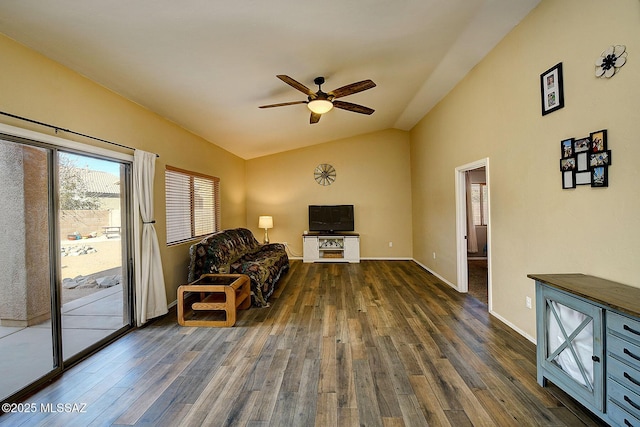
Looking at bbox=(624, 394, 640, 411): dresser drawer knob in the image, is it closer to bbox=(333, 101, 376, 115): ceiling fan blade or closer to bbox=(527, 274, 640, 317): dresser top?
bbox=(527, 274, 640, 317): dresser top

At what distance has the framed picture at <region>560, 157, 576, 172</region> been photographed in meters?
2.16

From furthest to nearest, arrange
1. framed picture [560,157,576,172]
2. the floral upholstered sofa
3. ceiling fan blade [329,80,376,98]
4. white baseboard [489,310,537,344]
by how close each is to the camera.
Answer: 1. the floral upholstered sofa
2. ceiling fan blade [329,80,376,98]
3. white baseboard [489,310,537,344]
4. framed picture [560,157,576,172]

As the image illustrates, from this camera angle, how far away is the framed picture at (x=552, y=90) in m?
2.27

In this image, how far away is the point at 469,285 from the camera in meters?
4.53

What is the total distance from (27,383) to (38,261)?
901mm

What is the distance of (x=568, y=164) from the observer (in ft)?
7.23

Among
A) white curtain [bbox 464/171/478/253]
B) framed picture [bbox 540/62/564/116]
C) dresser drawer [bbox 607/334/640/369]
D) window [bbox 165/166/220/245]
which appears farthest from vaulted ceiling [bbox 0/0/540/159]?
white curtain [bbox 464/171/478/253]

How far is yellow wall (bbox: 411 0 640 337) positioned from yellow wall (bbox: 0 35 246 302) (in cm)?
417

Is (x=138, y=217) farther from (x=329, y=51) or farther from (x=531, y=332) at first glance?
(x=531, y=332)

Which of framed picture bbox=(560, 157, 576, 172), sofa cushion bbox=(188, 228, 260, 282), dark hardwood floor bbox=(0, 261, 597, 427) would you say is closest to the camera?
dark hardwood floor bbox=(0, 261, 597, 427)

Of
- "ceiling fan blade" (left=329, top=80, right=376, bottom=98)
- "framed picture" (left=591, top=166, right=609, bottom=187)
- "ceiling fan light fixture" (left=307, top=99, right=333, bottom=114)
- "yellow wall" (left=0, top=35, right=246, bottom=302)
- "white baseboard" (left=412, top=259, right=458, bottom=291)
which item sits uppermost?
"ceiling fan blade" (left=329, top=80, right=376, bottom=98)

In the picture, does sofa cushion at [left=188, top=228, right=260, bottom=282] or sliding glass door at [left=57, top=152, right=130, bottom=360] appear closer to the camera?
sliding glass door at [left=57, top=152, right=130, bottom=360]

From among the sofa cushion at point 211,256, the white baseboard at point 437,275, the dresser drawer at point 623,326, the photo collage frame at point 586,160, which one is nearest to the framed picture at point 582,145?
the photo collage frame at point 586,160

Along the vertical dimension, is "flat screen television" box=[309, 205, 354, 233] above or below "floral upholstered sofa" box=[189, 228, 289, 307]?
above
